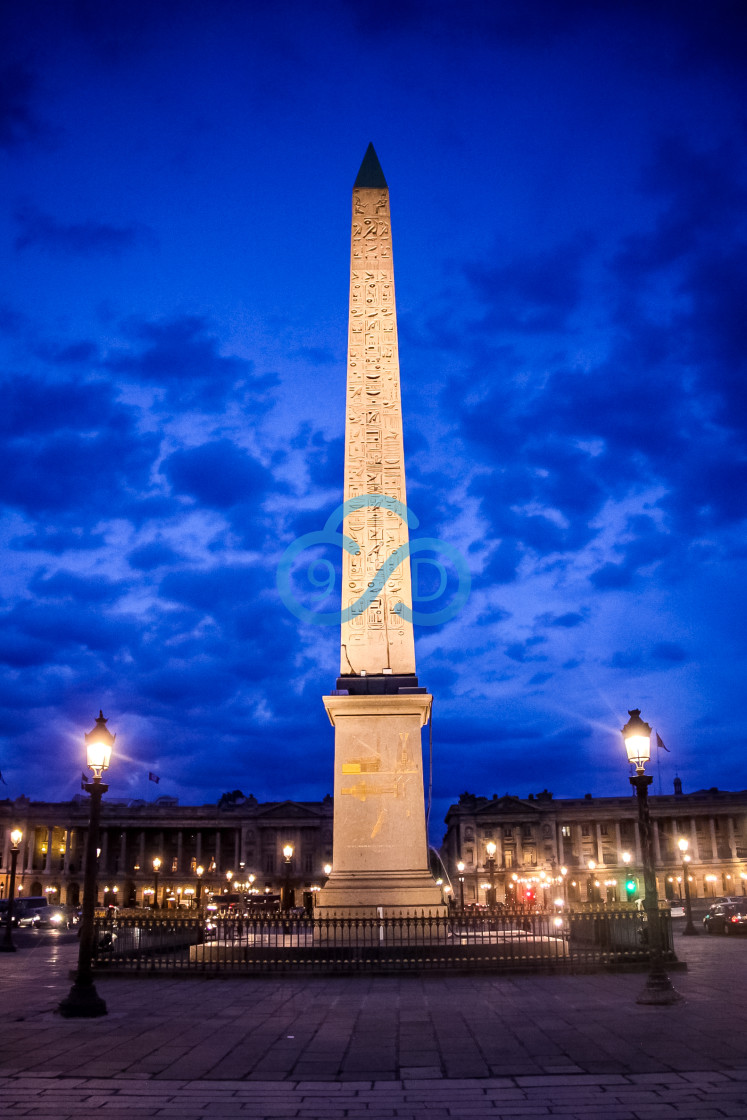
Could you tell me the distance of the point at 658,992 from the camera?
12602mm

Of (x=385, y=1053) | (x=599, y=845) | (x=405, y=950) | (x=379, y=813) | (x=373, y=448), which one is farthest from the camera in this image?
(x=599, y=845)

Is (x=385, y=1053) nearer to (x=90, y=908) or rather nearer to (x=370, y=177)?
(x=90, y=908)

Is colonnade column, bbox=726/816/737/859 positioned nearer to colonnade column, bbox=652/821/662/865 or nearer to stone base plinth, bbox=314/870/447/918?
colonnade column, bbox=652/821/662/865

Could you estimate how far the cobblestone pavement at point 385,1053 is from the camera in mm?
7270

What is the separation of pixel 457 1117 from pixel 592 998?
7.25m

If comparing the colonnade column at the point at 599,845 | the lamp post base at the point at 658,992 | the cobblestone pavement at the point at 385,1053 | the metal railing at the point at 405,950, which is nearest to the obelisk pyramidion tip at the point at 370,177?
the metal railing at the point at 405,950

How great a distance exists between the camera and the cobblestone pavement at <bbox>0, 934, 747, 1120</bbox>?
7.27 meters

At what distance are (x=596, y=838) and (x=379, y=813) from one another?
97.5m

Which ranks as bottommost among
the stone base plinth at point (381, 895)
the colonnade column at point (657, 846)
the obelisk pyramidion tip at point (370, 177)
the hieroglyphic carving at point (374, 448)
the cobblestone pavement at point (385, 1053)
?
the cobblestone pavement at point (385, 1053)

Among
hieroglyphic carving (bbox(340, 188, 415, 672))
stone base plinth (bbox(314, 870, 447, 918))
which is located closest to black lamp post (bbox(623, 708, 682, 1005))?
stone base plinth (bbox(314, 870, 447, 918))

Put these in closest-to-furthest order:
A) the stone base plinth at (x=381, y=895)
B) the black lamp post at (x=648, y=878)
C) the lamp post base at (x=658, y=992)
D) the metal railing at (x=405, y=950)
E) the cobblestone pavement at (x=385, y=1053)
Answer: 1. the cobblestone pavement at (x=385, y=1053)
2. the lamp post base at (x=658, y=992)
3. the black lamp post at (x=648, y=878)
4. the metal railing at (x=405, y=950)
5. the stone base plinth at (x=381, y=895)

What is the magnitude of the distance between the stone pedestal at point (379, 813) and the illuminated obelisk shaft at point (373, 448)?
104 centimetres

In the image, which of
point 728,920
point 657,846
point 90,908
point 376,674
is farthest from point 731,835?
point 90,908

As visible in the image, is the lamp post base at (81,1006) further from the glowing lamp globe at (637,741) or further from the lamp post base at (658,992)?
the glowing lamp globe at (637,741)
